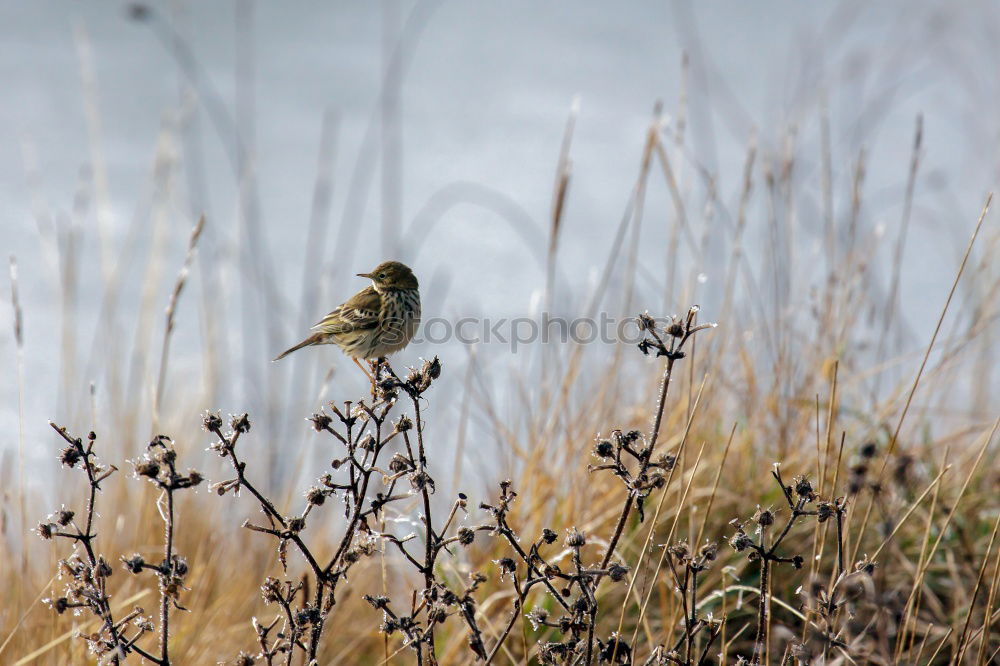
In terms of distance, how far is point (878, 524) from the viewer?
454 cm

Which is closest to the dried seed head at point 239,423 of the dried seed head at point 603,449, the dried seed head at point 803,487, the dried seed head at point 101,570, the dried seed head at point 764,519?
the dried seed head at point 101,570

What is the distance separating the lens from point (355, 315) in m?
4.20

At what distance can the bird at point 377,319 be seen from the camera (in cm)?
398

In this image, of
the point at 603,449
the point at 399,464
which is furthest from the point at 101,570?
the point at 603,449

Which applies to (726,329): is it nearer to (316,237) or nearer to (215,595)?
(316,237)

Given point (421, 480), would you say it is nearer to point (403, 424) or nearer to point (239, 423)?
point (403, 424)

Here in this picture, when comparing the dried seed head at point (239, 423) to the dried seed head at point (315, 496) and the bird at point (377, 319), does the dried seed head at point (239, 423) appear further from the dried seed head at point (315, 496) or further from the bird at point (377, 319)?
the bird at point (377, 319)

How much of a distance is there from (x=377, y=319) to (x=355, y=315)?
0.15m

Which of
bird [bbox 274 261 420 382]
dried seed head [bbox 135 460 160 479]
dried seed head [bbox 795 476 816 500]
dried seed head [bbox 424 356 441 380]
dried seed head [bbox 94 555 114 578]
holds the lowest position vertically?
dried seed head [bbox 94 555 114 578]

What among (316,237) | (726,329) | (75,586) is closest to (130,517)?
(316,237)

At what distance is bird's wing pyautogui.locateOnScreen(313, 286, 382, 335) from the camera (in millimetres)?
4148

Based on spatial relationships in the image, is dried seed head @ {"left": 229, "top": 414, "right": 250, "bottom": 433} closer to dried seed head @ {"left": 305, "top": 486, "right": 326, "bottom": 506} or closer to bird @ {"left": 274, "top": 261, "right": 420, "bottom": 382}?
dried seed head @ {"left": 305, "top": 486, "right": 326, "bottom": 506}

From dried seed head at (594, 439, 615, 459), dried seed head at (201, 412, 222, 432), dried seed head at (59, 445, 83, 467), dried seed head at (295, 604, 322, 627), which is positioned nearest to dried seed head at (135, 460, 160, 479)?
dried seed head at (201, 412, 222, 432)

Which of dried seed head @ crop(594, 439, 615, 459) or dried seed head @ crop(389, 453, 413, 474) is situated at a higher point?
dried seed head @ crop(594, 439, 615, 459)
